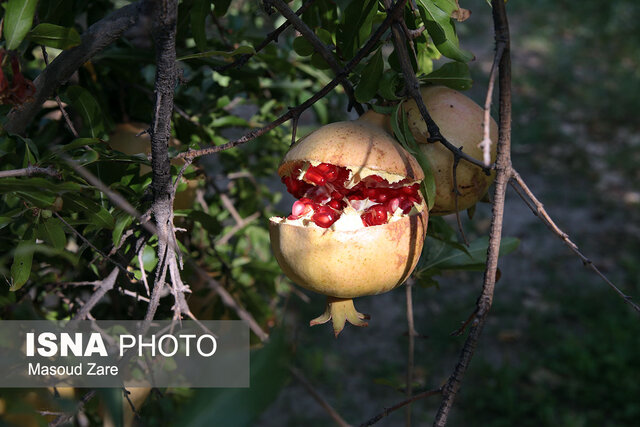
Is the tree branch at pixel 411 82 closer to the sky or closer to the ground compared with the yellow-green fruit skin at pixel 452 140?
closer to the sky

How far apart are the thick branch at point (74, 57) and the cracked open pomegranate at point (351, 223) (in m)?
0.34

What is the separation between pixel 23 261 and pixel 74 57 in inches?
13.8

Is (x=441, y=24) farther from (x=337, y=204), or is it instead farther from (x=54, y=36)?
(x=54, y=36)

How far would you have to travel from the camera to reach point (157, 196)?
0.96m

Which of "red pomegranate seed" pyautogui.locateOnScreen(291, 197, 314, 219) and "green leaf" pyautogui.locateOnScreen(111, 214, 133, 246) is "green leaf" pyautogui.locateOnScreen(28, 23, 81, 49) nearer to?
"green leaf" pyautogui.locateOnScreen(111, 214, 133, 246)

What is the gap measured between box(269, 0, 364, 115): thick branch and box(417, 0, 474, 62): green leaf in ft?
0.55

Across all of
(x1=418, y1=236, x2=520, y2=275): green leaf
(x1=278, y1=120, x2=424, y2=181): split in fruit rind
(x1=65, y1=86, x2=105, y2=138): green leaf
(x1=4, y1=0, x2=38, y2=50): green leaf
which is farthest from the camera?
(x1=418, y1=236, x2=520, y2=275): green leaf

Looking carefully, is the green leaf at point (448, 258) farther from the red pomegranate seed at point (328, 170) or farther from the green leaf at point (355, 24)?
the green leaf at point (355, 24)

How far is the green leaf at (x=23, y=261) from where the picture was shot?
3.28 feet

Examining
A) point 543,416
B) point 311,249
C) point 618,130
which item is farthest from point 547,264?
point 311,249

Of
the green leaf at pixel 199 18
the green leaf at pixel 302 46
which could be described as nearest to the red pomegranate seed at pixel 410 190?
the green leaf at pixel 302 46

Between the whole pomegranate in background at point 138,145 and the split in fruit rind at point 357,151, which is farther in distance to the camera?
the whole pomegranate in background at point 138,145

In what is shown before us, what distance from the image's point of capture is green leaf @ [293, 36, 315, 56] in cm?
110

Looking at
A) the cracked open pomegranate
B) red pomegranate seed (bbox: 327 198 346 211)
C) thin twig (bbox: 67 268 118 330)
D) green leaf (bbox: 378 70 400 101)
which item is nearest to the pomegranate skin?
the cracked open pomegranate
